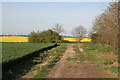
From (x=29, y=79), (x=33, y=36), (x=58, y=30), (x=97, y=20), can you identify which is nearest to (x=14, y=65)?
(x=29, y=79)

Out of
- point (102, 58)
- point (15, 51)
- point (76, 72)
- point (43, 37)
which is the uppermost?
point (43, 37)

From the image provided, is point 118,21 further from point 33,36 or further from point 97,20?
point 33,36

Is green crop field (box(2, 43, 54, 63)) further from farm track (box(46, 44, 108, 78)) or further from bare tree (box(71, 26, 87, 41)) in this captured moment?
bare tree (box(71, 26, 87, 41))

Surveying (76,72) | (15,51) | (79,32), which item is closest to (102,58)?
(76,72)

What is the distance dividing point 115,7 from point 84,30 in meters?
67.3

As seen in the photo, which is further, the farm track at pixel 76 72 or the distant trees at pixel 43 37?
the distant trees at pixel 43 37

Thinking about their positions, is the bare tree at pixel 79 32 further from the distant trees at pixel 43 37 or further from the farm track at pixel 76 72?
the farm track at pixel 76 72

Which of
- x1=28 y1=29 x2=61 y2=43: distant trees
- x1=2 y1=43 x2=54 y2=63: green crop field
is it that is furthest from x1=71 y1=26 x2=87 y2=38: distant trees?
x1=2 y1=43 x2=54 y2=63: green crop field

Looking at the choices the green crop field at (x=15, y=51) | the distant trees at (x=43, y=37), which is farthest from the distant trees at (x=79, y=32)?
the green crop field at (x=15, y=51)

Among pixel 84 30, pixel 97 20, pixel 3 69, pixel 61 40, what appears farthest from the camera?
pixel 84 30

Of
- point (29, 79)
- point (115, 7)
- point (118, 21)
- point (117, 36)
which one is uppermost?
point (115, 7)

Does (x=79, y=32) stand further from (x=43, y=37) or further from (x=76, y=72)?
(x=76, y=72)

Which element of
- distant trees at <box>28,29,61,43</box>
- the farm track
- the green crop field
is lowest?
the farm track

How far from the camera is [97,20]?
26.2 metres
